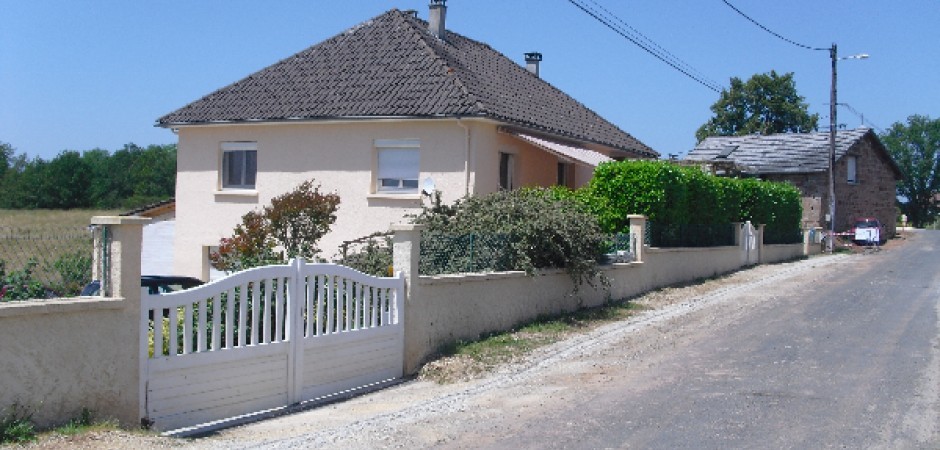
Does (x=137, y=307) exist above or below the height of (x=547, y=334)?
above

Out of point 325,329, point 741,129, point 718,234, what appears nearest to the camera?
point 325,329

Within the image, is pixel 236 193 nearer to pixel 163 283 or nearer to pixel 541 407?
pixel 163 283

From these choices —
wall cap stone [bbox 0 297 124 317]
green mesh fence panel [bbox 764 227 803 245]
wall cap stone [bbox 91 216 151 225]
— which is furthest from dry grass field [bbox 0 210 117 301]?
green mesh fence panel [bbox 764 227 803 245]

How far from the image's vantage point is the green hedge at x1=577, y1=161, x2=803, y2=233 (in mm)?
19719

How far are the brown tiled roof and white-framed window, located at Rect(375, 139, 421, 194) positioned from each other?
833 mm

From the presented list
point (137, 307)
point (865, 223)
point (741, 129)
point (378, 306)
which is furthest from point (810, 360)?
point (741, 129)

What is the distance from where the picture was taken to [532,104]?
2334cm

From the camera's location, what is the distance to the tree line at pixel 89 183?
162 ft

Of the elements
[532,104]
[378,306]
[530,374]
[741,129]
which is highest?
[741,129]

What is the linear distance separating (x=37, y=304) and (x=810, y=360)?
8.80m

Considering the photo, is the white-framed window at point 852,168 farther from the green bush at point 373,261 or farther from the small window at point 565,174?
the green bush at point 373,261

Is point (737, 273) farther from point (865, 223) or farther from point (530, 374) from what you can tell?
point (865, 223)

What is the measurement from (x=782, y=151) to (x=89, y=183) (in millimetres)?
38234

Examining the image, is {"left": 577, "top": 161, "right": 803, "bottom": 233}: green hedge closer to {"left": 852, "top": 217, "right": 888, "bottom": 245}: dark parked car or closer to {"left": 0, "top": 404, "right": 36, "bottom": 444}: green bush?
{"left": 0, "top": 404, "right": 36, "bottom": 444}: green bush
